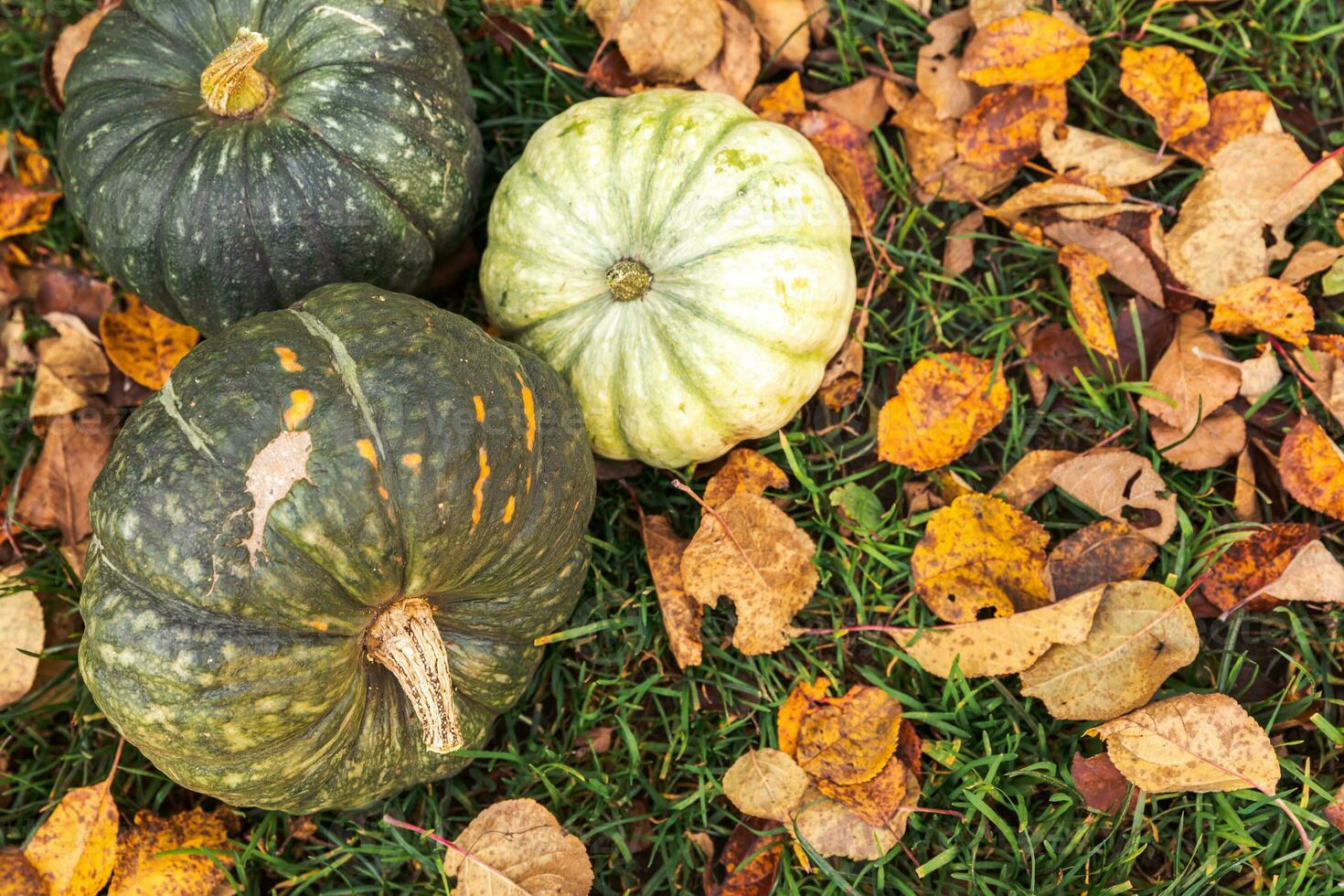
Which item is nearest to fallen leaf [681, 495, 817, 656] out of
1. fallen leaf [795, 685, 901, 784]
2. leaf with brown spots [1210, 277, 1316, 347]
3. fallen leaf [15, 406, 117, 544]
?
fallen leaf [795, 685, 901, 784]

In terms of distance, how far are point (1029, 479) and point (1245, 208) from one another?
3.71 ft

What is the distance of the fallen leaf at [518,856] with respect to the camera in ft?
10.1

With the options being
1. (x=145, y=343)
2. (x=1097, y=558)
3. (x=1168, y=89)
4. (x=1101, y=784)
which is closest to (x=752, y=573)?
(x=1097, y=558)

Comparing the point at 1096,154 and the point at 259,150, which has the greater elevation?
the point at 259,150

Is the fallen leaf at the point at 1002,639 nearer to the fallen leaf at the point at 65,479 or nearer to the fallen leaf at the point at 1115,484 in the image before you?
the fallen leaf at the point at 1115,484

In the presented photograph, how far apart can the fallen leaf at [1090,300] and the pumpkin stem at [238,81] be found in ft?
8.35

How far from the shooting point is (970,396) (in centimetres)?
343

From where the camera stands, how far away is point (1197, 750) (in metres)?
2.95

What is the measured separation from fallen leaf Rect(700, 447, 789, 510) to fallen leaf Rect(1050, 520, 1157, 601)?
→ 0.90 meters

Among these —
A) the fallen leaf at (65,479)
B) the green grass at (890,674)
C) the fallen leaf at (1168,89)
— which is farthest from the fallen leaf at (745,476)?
the fallen leaf at (65,479)

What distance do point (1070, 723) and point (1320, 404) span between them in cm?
132

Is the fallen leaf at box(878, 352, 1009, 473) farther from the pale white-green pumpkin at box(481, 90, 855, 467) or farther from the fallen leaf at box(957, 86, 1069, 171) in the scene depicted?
the fallen leaf at box(957, 86, 1069, 171)

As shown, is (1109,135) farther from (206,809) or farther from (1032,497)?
(206,809)

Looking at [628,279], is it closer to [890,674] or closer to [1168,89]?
[890,674]
